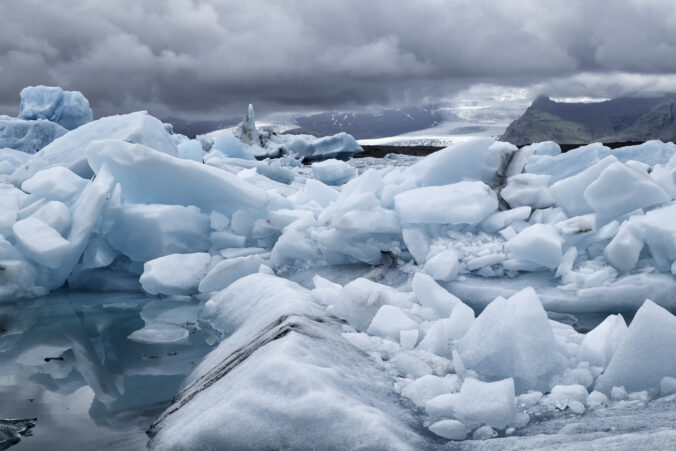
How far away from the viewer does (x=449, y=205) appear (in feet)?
15.3

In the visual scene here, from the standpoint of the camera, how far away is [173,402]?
8.79ft

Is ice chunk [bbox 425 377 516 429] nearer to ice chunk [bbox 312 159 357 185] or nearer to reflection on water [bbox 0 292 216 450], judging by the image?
reflection on water [bbox 0 292 216 450]

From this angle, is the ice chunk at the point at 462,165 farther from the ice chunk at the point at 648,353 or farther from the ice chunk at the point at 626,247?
the ice chunk at the point at 648,353

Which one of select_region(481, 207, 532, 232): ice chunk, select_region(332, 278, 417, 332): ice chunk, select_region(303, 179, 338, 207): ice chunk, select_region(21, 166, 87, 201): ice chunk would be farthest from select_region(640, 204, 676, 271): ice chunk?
select_region(21, 166, 87, 201): ice chunk

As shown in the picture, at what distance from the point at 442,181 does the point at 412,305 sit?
257cm

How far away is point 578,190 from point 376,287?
2523 mm

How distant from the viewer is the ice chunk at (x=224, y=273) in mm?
4926

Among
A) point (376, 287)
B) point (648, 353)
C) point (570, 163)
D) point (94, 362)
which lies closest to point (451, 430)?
point (648, 353)

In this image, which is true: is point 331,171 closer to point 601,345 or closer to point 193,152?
point 193,152

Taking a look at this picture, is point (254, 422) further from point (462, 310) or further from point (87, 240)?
point (87, 240)

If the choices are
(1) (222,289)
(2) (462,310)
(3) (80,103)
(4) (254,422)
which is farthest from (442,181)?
(3) (80,103)

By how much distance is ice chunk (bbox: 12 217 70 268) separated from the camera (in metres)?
4.95

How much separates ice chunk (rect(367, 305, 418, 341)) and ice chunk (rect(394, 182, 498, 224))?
187 cm

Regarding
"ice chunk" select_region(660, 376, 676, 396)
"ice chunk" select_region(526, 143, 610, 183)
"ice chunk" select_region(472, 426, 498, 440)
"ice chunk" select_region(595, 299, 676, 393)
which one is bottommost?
"ice chunk" select_region(472, 426, 498, 440)
